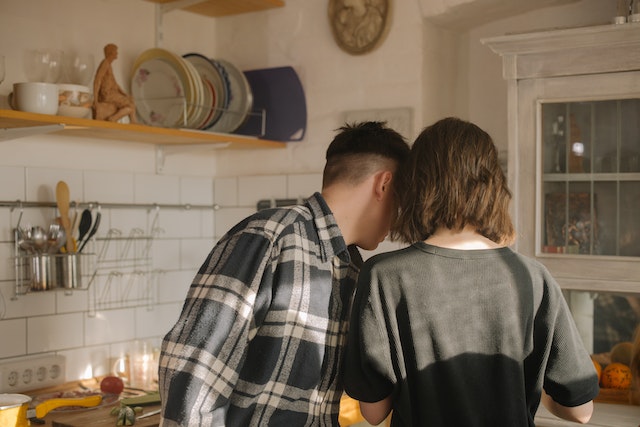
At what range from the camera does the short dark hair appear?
1.69 m

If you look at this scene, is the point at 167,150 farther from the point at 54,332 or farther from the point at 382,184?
the point at 382,184

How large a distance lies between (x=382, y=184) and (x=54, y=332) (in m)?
1.51

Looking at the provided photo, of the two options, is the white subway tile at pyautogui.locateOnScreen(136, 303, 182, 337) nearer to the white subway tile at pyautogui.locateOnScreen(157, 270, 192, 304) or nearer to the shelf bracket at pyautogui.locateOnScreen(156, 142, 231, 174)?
the white subway tile at pyautogui.locateOnScreen(157, 270, 192, 304)

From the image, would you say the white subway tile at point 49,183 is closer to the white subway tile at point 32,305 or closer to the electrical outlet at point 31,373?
the white subway tile at point 32,305

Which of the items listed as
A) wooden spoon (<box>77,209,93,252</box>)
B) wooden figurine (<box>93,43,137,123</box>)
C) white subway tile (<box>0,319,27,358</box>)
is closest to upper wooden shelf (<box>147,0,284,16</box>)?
wooden figurine (<box>93,43,137,123</box>)

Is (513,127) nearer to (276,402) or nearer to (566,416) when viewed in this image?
(566,416)

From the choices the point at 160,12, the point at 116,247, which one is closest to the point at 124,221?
the point at 116,247

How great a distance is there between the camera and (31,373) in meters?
2.61

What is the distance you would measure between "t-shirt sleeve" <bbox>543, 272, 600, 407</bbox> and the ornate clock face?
5.40ft

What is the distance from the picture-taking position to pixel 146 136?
2.78m

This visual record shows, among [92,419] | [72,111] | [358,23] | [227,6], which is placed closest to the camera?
[92,419]

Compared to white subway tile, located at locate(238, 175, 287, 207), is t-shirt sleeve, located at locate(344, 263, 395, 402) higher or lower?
lower

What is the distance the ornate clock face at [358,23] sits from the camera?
296 cm

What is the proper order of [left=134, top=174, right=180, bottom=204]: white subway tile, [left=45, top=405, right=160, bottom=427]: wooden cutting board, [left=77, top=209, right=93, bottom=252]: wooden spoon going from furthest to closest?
[left=134, top=174, right=180, bottom=204]: white subway tile → [left=77, top=209, right=93, bottom=252]: wooden spoon → [left=45, top=405, right=160, bottom=427]: wooden cutting board
